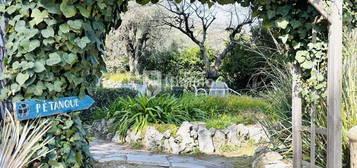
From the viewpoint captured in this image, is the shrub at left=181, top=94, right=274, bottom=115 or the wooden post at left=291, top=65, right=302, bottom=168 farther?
the shrub at left=181, top=94, right=274, bottom=115

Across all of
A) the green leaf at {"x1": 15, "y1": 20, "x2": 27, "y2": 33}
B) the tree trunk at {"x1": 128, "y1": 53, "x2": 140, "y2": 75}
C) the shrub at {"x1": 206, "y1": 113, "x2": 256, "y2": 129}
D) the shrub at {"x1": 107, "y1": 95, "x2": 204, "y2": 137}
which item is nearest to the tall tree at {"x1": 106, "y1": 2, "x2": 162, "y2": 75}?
the tree trunk at {"x1": 128, "y1": 53, "x2": 140, "y2": 75}

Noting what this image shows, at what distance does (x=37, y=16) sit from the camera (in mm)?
2369

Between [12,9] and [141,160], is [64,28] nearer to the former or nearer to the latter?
[12,9]

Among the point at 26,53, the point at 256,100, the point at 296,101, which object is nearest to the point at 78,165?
the point at 26,53

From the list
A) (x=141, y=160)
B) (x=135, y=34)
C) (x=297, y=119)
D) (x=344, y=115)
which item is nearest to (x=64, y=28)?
(x=297, y=119)

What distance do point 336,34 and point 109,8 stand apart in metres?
1.61

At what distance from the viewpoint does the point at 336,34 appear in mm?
2672

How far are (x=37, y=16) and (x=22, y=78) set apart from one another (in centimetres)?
40

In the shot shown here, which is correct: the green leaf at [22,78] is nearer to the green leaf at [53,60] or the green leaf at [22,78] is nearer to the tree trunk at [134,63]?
the green leaf at [53,60]

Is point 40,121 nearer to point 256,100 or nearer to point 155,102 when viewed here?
point 155,102

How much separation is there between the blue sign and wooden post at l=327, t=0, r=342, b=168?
1.76m

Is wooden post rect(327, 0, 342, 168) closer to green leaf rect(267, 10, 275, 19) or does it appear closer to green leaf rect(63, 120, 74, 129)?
green leaf rect(267, 10, 275, 19)

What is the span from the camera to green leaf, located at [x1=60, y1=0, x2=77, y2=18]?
7.83 feet

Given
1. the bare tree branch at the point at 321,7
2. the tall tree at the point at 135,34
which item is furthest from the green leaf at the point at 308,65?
the tall tree at the point at 135,34
